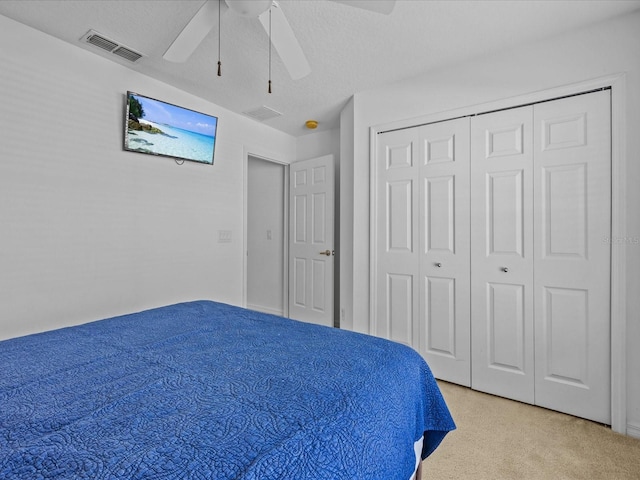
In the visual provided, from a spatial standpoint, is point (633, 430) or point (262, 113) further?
point (262, 113)

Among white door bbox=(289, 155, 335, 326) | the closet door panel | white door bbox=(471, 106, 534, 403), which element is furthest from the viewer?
white door bbox=(289, 155, 335, 326)

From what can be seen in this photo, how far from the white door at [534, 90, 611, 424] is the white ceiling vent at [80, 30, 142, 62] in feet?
9.73

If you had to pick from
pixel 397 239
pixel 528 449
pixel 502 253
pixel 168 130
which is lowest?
pixel 528 449

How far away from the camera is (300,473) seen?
0.61 m

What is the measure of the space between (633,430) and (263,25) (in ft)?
10.6

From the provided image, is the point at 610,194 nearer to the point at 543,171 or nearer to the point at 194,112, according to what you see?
the point at 543,171

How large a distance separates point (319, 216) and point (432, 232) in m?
1.53

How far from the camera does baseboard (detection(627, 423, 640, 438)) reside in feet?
6.20

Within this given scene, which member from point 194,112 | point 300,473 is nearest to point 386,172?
point 194,112

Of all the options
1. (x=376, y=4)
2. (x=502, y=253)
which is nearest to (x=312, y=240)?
(x=502, y=253)

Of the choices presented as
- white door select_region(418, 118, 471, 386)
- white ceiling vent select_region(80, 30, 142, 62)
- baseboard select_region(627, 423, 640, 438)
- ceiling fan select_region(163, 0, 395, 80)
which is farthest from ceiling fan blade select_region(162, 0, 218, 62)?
baseboard select_region(627, 423, 640, 438)

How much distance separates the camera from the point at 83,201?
90.5 inches

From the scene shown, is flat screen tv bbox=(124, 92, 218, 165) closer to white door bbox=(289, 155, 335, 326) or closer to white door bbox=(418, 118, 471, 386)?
white door bbox=(289, 155, 335, 326)

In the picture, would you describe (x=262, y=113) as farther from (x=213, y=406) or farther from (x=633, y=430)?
(x=633, y=430)
